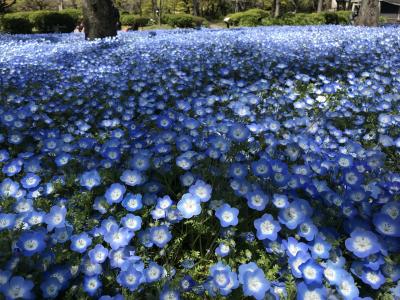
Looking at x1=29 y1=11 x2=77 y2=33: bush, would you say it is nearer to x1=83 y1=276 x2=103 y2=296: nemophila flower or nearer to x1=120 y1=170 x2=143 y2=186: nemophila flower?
x1=120 y1=170 x2=143 y2=186: nemophila flower

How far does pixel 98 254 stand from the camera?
166cm

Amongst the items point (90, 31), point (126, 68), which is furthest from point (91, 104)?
point (90, 31)

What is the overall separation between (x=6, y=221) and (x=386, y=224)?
1.71 meters

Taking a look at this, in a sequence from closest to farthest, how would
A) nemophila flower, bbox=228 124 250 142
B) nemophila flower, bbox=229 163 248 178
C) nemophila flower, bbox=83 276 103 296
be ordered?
nemophila flower, bbox=83 276 103 296 < nemophila flower, bbox=229 163 248 178 < nemophila flower, bbox=228 124 250 142

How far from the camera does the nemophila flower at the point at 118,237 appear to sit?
5.55ft

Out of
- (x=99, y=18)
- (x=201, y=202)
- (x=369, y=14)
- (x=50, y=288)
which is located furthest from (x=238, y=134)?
(x=369, y=14)

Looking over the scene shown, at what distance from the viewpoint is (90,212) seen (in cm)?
221

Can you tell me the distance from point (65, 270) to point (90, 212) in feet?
2.20

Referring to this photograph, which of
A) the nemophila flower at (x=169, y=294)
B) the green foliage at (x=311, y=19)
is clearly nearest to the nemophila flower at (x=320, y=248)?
the nemophila flower at (x=169, y=294)

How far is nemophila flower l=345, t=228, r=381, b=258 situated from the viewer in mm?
1617

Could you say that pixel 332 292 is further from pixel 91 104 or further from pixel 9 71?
pixel 9 71

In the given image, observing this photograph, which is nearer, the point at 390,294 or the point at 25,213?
the point at 390,294

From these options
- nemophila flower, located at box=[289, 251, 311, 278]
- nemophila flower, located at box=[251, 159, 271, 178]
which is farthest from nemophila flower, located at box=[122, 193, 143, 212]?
nemophila flower, located at box=[289, 251, 311, 278]

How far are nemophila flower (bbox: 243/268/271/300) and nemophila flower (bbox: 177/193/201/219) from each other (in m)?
0.45
